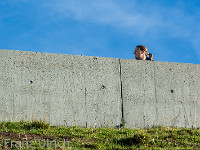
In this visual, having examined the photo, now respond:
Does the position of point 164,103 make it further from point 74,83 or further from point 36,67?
point 36,67

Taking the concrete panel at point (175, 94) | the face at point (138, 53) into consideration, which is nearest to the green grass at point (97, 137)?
the concrete panel at point (175, 94)

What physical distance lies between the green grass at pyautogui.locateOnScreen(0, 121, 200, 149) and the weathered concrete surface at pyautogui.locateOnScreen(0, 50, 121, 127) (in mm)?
454

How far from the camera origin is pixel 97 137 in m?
7.02

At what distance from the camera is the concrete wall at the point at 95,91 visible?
809 centimetres

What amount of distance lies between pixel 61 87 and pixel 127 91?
5.75 ft

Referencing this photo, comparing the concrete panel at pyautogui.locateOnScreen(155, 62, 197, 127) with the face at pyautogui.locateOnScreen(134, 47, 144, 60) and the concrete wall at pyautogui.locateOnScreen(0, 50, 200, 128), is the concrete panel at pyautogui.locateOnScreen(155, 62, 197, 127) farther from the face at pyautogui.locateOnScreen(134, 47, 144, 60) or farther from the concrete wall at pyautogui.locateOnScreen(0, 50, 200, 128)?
the face at pyautogui.locateOnScreen(134, 47, 144, 60)

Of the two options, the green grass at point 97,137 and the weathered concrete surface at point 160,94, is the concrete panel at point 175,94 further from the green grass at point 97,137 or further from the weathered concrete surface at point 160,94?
the green grass at point 97,137

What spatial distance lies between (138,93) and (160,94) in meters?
0.66

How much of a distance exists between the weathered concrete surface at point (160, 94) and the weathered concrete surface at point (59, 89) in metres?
0.37

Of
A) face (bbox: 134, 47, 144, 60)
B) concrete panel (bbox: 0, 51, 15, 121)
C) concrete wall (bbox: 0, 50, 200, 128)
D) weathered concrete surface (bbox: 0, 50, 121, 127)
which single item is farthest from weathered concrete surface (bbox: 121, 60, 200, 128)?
concrete panel (bbox: 0, 51, 15, 121)

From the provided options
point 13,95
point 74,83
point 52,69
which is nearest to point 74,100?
point 74,83

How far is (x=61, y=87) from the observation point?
8.32 metres

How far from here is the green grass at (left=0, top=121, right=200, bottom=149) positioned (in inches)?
251

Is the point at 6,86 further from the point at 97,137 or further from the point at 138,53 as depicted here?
the point at 138,53
